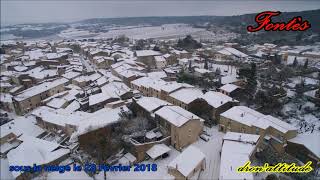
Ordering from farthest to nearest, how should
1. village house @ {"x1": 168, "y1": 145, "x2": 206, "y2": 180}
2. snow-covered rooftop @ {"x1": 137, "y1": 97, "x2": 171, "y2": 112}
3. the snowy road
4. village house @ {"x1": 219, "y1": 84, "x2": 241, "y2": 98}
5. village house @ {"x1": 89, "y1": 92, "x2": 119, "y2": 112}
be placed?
1. the snowy road
2. village house @ {"x1": 219, "y1": 84, "x2": 241, "y2": 98}
3. village house @ {"x1": 89, "y1": 92, "x2": 119, "y2": 112}
4. snow-covered rooftop @ {"x1": 137, "y1": 97, "x2": 171, "y2": 112}
5. village house @ {"x1": 168, "y1": 145, "x2": 206, "y2": 180}

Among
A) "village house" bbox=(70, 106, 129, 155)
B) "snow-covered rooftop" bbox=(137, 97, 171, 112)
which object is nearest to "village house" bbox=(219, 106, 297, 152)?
"snow-covered rooftop" bbox=(137, 97, 171, 112)

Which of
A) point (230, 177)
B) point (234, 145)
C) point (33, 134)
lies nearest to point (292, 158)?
point (234, 145)

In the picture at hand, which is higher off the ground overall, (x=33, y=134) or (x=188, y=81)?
(x=188, y=81)

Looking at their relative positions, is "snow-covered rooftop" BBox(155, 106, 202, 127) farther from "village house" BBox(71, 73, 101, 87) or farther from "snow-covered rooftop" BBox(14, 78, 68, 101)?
"snow-covered rooftop" BBox(14, 78, 68, 101)

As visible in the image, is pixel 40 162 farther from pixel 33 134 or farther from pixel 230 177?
pixel 230 177

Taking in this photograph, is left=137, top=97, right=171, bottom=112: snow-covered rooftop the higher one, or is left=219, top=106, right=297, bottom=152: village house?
left=137, top=97, right=171, bottom=112: snow-covered rooftop

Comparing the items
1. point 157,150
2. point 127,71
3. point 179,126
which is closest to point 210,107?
point 179,126

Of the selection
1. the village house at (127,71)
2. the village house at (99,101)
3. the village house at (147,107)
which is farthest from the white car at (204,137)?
the village house at (127,71)
